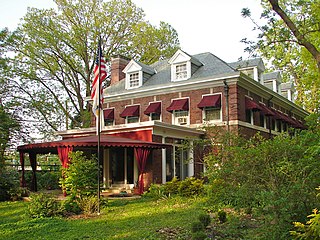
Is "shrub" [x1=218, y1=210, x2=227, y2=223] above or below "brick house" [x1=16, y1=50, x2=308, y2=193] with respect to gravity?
below

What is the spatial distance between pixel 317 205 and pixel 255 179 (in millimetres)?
1093

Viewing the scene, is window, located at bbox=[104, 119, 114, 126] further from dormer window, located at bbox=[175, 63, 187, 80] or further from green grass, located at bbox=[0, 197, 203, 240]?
green grass, located at bbox=[0, 197, 203, 240]

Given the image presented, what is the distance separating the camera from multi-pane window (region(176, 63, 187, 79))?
73.8 ft

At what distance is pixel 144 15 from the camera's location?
32438 mm

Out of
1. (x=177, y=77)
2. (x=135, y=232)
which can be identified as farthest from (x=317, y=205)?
(x=177, y=77)

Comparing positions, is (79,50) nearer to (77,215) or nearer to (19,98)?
(19,98)

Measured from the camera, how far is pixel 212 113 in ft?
69.5

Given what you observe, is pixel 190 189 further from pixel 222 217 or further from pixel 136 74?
pixel 136 74

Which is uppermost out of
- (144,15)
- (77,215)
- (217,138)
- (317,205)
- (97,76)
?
(144,15)

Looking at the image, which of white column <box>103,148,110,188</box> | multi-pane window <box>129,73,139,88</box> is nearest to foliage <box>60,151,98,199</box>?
white column <box>103,148,110,188</box>

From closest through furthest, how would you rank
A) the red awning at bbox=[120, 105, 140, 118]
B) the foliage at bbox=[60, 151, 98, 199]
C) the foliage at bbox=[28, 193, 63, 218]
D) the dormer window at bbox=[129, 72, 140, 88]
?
the foliage at bbox=[28, 193, 63, 218]
the foliage at bbox=[60, 151, 98, 199]
the red awning at bbox=[120, 105, 140, 118]
the dormer window at bbox=[129, 72, 140, 88]

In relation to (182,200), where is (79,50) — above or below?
above

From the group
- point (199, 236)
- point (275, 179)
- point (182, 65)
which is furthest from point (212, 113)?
point (275, 179)

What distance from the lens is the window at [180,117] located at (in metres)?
21.8
